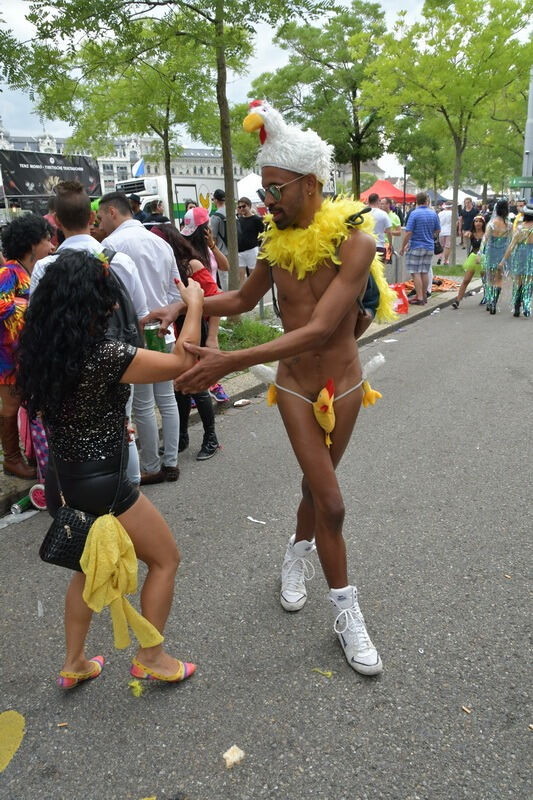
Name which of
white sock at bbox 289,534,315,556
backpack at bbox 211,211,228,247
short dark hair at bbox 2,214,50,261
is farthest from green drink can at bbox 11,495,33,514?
backpack at bbox 211,211,228,247

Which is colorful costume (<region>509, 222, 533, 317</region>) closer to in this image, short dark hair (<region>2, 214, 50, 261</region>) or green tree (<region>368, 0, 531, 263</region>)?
green tree (<region>368, 0, 531, 263</region>)

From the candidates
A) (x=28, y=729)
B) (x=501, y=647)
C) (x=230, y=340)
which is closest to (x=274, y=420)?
(x=230, y=340)

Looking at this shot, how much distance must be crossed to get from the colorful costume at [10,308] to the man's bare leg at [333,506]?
7.60 feet

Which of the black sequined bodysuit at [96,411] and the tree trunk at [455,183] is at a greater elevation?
the tree trunk at [455,183]

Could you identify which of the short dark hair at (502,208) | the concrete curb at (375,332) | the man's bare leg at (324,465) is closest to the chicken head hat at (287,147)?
the man's bare leg at (324,465)

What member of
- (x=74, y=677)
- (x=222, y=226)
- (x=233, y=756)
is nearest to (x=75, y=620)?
(x=74, y=677)

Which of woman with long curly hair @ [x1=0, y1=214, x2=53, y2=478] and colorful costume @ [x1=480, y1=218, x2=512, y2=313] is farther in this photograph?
colorful costume @ [x1=480, y1=218, x2=512, y2=313]

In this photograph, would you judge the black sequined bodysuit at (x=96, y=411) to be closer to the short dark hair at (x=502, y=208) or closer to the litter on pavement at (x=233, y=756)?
the litter on pavement at (x=233, y=756)

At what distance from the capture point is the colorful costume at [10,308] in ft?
13.1

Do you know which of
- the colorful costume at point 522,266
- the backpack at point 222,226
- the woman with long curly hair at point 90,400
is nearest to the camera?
the woman with long curly hair at point 90,400

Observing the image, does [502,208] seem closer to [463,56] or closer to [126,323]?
[463,56]

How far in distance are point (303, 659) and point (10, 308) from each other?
295 centimetres

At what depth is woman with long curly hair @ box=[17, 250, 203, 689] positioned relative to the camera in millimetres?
1941

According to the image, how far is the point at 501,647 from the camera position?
2.53 metres
